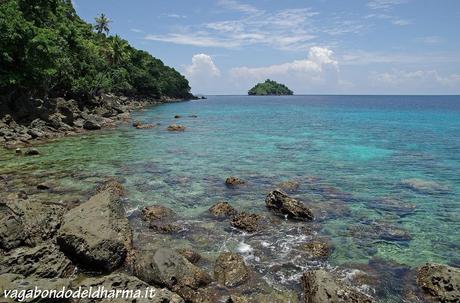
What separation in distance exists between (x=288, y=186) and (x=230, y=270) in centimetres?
1090

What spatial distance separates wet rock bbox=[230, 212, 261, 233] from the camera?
15626mm

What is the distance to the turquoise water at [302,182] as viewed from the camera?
14391 millimetres

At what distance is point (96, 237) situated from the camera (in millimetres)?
11914

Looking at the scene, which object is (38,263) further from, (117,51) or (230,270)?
(117,51)

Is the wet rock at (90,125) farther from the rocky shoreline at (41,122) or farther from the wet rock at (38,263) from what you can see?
the wet rock at (38,263)

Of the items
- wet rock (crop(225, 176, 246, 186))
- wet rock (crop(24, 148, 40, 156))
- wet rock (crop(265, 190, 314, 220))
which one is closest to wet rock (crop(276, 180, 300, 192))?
wet rock (crop(225, 176, 246, 186))

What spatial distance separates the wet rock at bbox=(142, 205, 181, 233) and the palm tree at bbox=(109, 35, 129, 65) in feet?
296

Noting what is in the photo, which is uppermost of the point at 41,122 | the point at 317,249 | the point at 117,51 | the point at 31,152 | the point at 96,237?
the point at 117,51

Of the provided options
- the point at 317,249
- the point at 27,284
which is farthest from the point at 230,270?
the point at 27,284

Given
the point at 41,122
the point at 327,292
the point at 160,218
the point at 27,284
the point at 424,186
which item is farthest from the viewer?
the point at 41,122

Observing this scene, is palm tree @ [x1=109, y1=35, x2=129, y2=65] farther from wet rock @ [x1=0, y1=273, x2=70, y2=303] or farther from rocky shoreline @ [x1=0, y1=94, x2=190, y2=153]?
wet rock @ [x1=0, y1=273, x2=70, y2=303]

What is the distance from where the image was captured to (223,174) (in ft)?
82.8

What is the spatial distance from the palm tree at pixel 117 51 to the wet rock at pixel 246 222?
303 ft

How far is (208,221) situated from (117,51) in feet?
313
